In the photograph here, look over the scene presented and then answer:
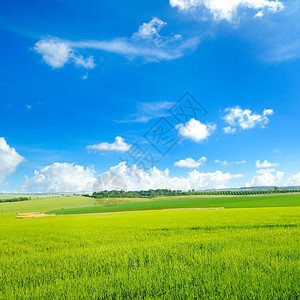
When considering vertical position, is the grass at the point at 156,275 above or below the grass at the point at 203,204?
above

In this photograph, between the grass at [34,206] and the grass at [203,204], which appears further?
the grass at [34,206]

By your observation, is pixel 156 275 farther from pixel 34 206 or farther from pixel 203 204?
pixel 34 206

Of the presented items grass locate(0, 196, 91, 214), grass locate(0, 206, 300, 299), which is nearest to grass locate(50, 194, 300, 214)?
grass locate(0, 196, 91, 214)

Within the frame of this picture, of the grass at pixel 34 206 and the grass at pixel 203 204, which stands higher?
the grass at pixel 203 204

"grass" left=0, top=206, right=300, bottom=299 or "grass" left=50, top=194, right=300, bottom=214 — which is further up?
"grass" left=0, top=206, right=300, bottom=299

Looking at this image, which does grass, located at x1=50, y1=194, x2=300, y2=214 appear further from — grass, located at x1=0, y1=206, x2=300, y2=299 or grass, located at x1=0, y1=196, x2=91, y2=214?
grass, located at x1=0, y1=206, x2=300, y2=299

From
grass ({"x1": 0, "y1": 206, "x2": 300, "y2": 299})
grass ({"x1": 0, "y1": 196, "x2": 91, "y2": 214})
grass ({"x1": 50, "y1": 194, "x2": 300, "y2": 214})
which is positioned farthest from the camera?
grass ({"x1": 0, "y1": 196, "x2": 91, "y2": 214})

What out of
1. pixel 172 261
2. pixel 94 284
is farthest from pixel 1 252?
pixel 172 261

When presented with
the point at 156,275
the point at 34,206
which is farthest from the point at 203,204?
the point at 34,206

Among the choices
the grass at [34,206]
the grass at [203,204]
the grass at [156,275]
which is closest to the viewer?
the grass at [156,275]

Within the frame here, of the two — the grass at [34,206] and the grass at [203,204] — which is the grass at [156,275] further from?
the grass at [34,206]

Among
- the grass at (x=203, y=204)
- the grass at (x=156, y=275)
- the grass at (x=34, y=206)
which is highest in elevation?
the grass at (x=156, y=275)

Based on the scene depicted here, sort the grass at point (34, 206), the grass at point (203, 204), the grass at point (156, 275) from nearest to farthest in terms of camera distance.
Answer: the grass at point (156, 275)
the grass at point (203, 204)
the grass at point (34, 206)

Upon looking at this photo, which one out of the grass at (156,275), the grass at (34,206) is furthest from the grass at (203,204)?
the grass at (156,275)
